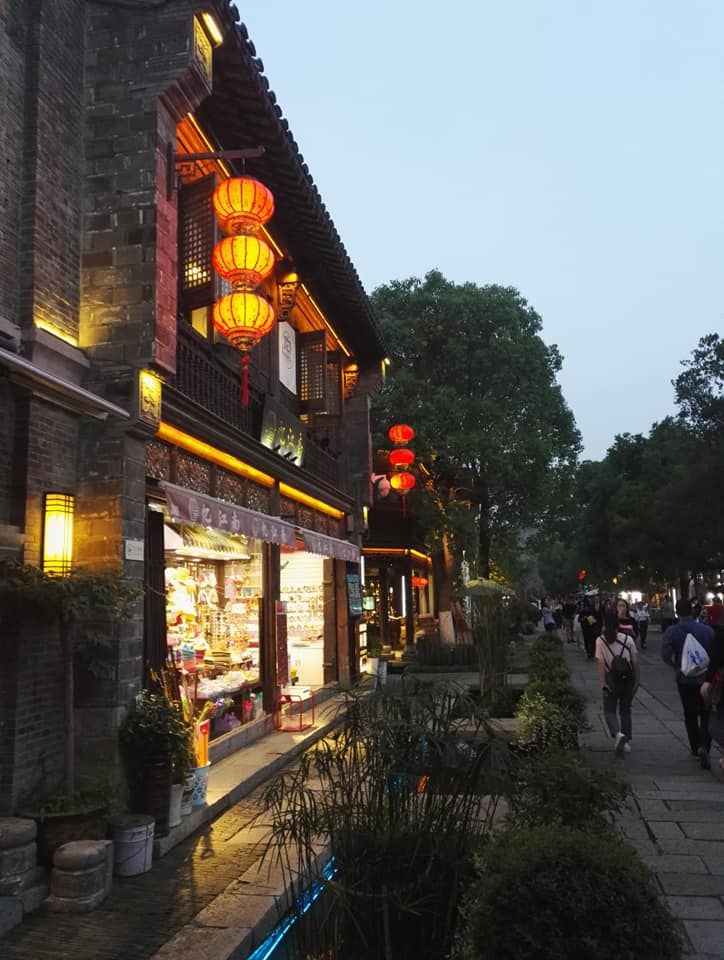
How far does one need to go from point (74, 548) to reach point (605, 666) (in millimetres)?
5935

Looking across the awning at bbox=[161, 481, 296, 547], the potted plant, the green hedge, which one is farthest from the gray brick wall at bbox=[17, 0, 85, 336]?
the green hedge

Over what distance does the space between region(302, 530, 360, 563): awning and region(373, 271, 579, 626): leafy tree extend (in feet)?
26.8

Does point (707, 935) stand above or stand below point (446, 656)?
below

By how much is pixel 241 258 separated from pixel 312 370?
631 cm

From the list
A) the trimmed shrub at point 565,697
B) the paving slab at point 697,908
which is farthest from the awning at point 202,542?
the paving slab at point 697,908

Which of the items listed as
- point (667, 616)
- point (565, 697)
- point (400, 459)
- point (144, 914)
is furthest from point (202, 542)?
point (667, 616)

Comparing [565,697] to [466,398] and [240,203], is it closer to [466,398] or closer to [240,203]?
[240,203]

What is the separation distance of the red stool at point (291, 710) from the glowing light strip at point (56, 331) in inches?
247

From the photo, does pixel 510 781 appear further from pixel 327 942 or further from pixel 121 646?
pixel 121 646

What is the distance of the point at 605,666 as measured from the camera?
898cm

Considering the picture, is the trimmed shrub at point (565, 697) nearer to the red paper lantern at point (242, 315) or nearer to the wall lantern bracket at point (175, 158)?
the red paper lantern at point (242, 315)

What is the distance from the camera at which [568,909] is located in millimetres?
2525

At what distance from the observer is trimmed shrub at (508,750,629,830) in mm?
3648

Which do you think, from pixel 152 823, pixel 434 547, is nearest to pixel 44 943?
pixel 152 823
